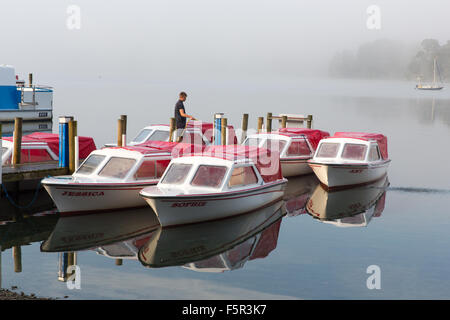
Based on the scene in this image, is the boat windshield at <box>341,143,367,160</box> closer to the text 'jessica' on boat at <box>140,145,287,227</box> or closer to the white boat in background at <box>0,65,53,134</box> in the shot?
the text 'jessica' on boat at <box>140,145,287,227</box>

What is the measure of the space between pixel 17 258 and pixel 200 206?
5.40 metres

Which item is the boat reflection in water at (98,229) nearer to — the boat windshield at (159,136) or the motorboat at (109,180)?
the motorboat at (109,180)

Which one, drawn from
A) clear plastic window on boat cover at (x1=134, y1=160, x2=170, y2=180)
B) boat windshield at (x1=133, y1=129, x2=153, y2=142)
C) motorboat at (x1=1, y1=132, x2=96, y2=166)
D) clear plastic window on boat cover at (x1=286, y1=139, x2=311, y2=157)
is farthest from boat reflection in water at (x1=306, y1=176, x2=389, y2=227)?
motorboat at (x1=1, y1=132, x2=96, y2=166)

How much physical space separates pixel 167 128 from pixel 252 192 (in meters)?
9.97

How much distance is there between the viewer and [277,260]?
1636 centimetres

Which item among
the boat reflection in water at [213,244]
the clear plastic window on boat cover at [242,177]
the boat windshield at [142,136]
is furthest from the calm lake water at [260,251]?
the boat windshield at [142,136]

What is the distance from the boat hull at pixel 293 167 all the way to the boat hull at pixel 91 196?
883cm

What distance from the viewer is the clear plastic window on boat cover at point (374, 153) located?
86.9 ft

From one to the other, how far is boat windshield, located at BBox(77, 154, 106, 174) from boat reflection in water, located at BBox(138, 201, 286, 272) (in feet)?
11.7

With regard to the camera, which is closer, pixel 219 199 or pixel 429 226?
pixel 219 199

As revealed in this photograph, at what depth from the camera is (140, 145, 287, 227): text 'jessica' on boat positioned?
57.9 ft

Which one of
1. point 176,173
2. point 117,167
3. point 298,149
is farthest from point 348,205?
point 117,167
